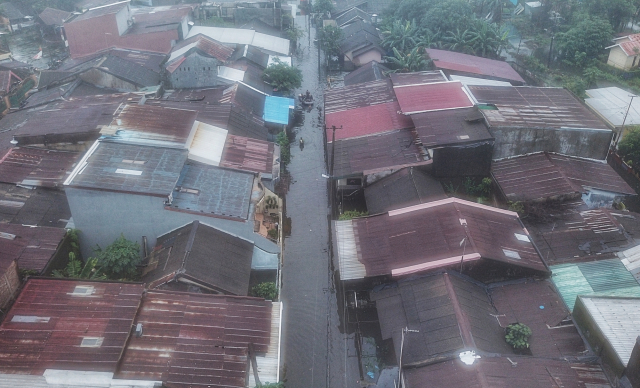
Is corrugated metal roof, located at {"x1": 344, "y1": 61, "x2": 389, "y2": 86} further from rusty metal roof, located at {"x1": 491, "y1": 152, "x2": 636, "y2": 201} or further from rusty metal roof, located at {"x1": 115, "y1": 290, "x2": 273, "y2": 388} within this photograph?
rusty metal roof, located at {"x1": 115, "y1": 290, "x2": 273, "y2": 388}

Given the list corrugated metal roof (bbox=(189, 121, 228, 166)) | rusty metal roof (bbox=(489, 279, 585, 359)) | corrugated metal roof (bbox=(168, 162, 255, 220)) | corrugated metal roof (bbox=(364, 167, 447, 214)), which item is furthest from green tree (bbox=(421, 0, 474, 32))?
rusty metal roof (bbox=(489, 279, 585, 359))

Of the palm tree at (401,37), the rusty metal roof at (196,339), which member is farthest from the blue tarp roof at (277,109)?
the rusty metal roof at (196,339)

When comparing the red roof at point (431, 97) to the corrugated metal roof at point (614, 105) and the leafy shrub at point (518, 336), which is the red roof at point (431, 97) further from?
the leafy shrub at point (518, 336)

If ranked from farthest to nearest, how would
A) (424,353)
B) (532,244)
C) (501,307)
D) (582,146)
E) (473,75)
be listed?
(473,75) → (582,146) → (532,244) → (501,307) → (424,353)

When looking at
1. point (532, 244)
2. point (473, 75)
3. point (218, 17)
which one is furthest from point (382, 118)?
point (218, 17)

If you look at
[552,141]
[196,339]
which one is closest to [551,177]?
[552,141]

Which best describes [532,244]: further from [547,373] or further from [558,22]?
[558,22]

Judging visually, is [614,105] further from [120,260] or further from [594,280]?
[120,260]
